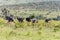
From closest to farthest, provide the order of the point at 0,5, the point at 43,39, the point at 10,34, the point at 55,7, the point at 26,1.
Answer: the point at 43,39, the point at 10,34, the point at 0,5, the point at 55,7, the point at 26,1

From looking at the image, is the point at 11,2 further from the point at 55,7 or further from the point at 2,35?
the point at 2,35

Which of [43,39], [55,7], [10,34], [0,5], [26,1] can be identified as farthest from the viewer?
[26,1]

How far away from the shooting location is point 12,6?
77.1 m

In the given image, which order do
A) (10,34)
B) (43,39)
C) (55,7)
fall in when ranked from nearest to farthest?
(43,39), (10,34), (55,7)

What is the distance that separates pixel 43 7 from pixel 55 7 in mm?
2941

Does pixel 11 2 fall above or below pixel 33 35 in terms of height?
below

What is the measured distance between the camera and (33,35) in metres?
22.4

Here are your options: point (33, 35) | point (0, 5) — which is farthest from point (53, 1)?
point (33, 35)

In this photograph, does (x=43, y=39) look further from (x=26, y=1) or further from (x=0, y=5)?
(x=26, y=1)

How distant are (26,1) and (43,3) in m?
6.27

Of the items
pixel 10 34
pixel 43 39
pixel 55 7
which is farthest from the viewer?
pixel 55 7

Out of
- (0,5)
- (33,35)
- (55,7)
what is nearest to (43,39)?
(33,35)

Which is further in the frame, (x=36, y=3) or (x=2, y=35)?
(x=36, y=3)

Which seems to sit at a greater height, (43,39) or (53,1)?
(43,39)
